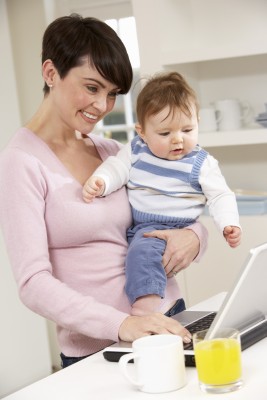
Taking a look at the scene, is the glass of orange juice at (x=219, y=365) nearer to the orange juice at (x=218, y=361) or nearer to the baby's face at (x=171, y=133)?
the orange juice at (x=218, y=361)

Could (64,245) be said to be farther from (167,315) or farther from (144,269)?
(167,315)

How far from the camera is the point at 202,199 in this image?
2.33 m

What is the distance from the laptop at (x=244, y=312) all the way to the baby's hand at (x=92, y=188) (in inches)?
15.7

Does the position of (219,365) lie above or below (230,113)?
below

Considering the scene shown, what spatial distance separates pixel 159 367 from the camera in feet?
5.27

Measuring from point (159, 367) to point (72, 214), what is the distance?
0.60m

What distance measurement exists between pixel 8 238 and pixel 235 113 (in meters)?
1.90

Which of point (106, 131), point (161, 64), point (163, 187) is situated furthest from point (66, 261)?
point (106, 131)

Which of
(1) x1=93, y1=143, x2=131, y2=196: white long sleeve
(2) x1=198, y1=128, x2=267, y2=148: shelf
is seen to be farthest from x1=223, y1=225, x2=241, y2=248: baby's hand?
(2) x1=198, y1=128, x2=267, y2=148: shelf

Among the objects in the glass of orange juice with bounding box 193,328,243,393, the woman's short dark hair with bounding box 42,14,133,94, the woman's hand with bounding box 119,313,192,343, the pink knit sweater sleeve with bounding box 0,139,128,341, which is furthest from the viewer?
the woman's short dark hair with bounding box 42,14,133,94

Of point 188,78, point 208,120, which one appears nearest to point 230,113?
point 208,120

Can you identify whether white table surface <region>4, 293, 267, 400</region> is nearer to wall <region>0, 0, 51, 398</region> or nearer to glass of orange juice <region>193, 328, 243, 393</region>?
glass of orange juice <region>193, 328, 243, 393</region>

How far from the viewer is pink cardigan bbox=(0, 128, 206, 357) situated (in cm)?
197

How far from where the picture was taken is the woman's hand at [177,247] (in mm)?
2219
